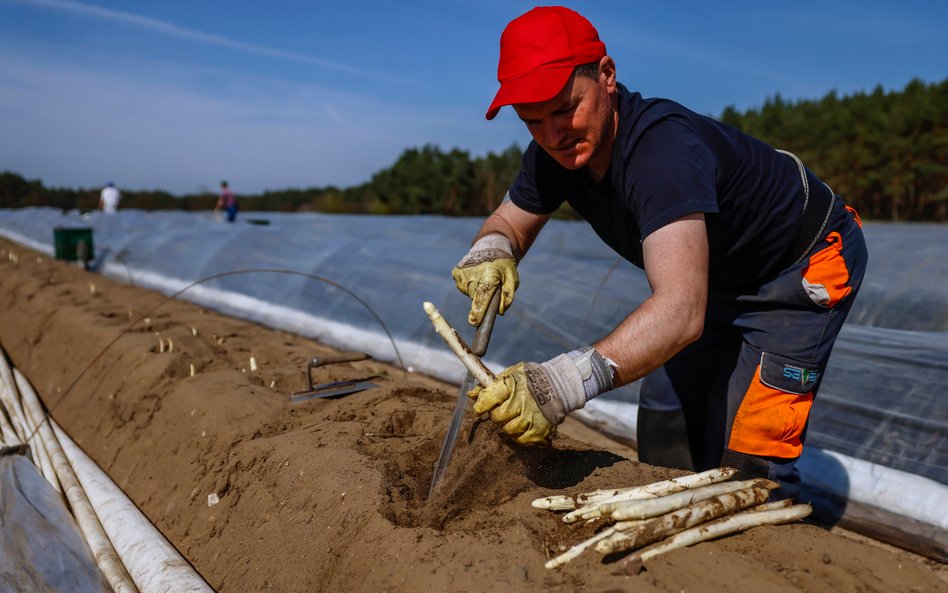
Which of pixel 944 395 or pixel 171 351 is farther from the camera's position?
pixel 171 351

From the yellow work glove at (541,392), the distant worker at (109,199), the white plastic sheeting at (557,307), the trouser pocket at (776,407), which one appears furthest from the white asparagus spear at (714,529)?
the distant worker at (109,199)

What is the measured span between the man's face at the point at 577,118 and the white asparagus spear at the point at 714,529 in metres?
0.94

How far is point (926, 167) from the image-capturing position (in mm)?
21156

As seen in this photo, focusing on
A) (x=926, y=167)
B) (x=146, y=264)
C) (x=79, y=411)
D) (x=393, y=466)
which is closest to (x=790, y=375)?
(x=393, y=466)

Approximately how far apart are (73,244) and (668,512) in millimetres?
11497

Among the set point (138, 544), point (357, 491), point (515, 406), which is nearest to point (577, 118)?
point (515, 406)

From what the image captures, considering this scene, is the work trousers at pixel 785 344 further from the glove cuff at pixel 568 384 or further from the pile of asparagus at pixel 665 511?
the glove cuff at pixel 568 384

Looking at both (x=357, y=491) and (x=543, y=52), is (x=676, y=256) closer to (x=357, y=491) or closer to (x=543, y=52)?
(x=543, y=52)

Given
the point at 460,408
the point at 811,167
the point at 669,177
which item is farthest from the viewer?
the point at 811,167

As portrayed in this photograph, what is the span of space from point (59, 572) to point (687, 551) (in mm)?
1894

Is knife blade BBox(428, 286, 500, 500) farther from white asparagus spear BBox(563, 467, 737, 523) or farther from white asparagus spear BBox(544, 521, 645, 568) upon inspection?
white asparagus spear BBox(544, 521, 645, 568)

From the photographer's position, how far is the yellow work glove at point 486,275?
6.84ft

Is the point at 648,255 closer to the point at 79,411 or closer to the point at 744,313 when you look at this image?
the point at 744,313

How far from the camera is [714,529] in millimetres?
1532
